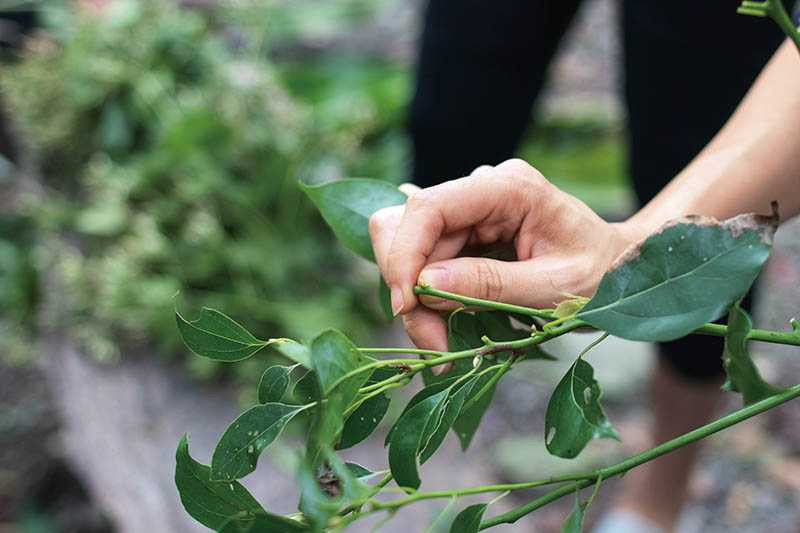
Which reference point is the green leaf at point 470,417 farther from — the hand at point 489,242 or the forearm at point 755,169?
the forearm at point 755,169

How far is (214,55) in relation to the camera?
6.48ft

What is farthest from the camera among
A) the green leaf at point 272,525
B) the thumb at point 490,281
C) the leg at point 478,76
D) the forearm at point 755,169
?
the leg at point 478,76

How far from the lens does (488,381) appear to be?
1.57 feet

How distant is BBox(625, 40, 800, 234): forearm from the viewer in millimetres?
685

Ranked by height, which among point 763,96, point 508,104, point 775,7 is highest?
point 775,7

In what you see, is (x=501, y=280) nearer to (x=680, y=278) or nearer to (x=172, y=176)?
(x=680, y=278)

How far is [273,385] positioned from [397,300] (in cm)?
13

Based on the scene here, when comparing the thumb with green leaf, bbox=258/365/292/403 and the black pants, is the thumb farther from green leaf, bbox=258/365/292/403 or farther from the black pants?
the black pants

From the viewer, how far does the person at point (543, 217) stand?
1.89 ft

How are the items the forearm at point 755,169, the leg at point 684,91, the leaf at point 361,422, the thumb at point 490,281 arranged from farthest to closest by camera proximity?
1. the leg at point 684,91
2. the forearm at point 755,169
3. the thumb at point 490,281
4. the leaf at point 361,422

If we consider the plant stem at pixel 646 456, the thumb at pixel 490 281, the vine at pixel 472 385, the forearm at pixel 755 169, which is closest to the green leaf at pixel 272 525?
the vine at pixel 472 385

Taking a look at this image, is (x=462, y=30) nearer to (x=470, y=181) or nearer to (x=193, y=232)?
(x=193, y=232)

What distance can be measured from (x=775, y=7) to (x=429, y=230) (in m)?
0.26

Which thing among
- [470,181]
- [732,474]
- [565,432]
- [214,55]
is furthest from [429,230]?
[214,55]
